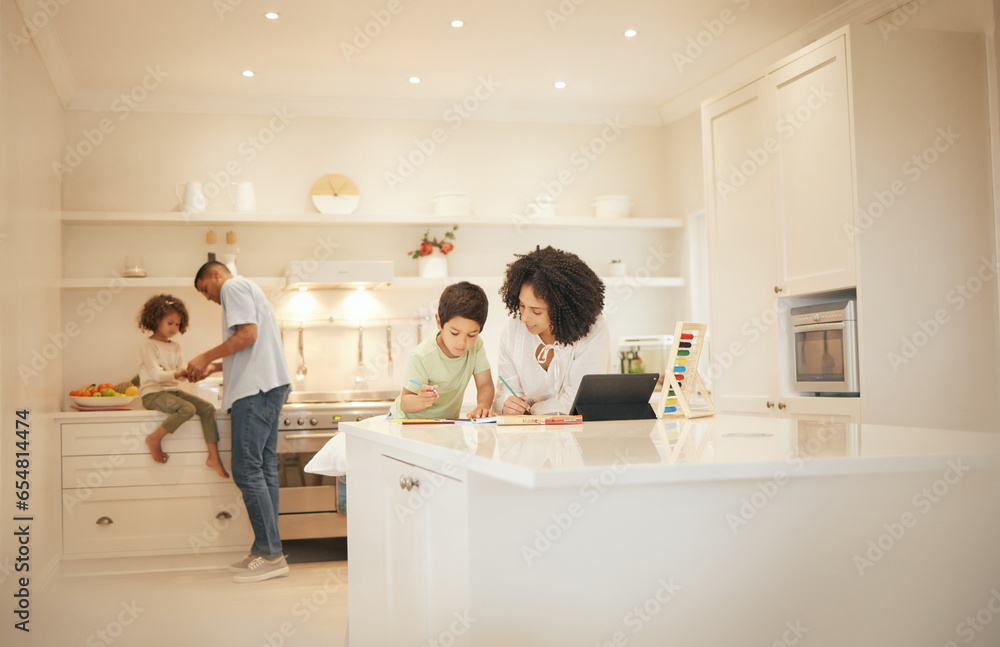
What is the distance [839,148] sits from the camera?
10.3ft

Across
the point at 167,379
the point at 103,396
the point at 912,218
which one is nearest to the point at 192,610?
the point at 167,379

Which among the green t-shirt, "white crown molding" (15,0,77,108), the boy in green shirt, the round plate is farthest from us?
the round plate

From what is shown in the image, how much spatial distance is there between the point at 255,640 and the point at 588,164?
11.6 ft

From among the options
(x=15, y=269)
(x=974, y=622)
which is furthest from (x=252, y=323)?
(x=974, y=622)

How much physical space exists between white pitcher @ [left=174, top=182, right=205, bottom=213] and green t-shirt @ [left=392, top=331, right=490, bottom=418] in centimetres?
232

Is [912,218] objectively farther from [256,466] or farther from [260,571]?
[260,571]

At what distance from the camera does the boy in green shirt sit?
8.39ft

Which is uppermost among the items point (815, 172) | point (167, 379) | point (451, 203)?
point (451, 203)

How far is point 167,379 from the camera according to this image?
4.21 m

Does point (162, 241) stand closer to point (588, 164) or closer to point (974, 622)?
point (588, 164)

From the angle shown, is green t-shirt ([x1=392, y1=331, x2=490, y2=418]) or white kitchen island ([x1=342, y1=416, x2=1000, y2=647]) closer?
white kitchen island ([x1=342, y1=416, x2=1000, y2=647])

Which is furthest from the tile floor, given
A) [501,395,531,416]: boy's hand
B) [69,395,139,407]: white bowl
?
[501,395,531,416]: boy's hand

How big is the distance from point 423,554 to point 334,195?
3.58 m

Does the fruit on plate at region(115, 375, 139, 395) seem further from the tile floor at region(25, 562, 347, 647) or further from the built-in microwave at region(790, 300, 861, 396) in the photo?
the built-in microwave at region(790, 300, 861, 396)
